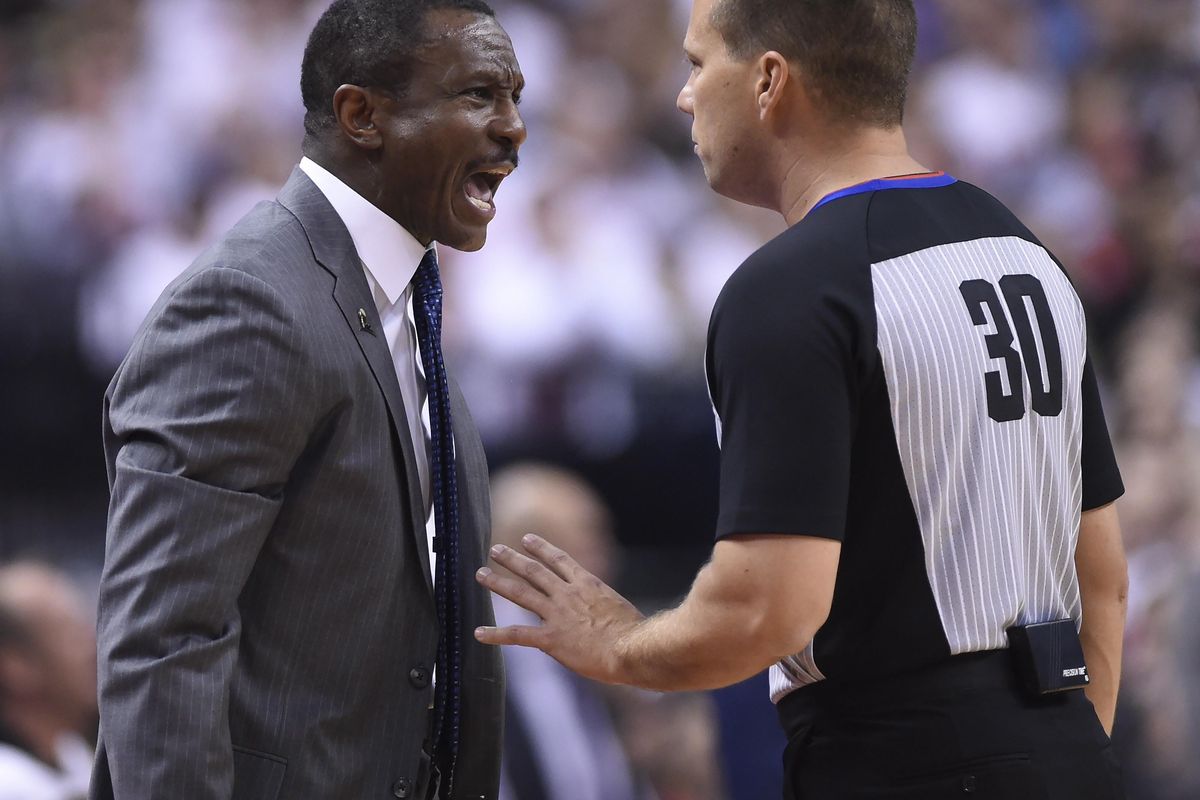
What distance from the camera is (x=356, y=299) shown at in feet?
7.75

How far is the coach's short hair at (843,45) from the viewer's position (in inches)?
88.0

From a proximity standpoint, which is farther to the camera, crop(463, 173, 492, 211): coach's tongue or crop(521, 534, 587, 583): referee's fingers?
crop(463, 173, 492, 211): coach's tongue

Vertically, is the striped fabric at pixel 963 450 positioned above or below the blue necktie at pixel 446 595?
above

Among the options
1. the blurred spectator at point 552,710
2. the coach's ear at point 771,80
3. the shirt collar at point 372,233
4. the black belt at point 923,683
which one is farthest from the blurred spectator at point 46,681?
the coach's ear at point 771,80

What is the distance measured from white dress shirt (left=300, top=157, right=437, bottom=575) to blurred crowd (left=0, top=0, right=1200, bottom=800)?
3033mm

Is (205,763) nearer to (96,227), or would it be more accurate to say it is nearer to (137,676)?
(137,676)

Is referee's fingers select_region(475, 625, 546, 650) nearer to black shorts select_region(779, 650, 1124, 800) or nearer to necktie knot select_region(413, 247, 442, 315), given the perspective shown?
black shorts select_region(779, 650, 1124, 800)

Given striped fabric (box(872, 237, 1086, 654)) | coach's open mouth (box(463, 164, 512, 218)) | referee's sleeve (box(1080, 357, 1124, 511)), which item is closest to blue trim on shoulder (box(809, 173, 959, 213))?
striped fabric (box(872, 237, 1086, 654))

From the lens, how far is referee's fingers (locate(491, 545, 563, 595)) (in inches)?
89.7

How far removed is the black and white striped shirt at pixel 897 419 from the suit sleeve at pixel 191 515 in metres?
0.64

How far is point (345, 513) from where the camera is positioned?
222 centimetres

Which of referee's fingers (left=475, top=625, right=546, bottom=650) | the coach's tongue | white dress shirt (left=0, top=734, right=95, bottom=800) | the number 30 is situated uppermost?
the coach's tongue

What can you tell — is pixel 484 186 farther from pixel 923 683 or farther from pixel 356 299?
pixel 923 683

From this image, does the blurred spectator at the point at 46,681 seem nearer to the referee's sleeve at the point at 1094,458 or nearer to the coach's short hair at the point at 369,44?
the coach's short hair at the point at 369,44
